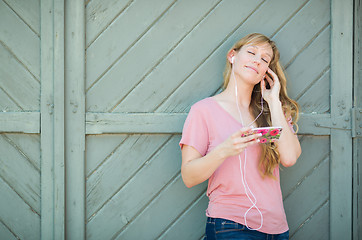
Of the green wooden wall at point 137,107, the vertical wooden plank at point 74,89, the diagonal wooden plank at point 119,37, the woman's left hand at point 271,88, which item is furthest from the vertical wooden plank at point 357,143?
the vertical wooden plank at point 74,89

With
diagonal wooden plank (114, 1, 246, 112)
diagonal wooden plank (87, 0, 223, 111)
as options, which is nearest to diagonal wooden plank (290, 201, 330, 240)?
diagonal wooden plank (114, 1, 246, 112)

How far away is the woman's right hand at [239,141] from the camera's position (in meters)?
1.83

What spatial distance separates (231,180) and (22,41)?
170 cm

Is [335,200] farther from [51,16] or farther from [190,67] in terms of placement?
[51,16]

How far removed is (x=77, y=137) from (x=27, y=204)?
594 millimetres

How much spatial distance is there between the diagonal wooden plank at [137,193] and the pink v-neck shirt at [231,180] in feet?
1.38

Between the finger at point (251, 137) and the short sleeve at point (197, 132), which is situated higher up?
the short sleeve at point (197, 132)

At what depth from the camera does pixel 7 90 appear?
98.9 inches

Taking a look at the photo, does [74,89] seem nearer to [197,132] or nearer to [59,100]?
[59,100]

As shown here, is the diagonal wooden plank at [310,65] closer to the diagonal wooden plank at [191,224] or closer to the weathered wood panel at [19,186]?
the diagonal wooden plank at [191,224]

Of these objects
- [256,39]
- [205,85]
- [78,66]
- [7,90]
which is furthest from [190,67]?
[7,90]

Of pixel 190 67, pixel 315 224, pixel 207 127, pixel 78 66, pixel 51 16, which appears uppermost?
pixel 51 16

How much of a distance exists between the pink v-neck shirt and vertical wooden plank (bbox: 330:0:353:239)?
2.16ft

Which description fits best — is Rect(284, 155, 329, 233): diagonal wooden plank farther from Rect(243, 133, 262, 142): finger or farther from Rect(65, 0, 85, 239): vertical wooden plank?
Rect(65, 0, 85, 239): vertical wooden plank
